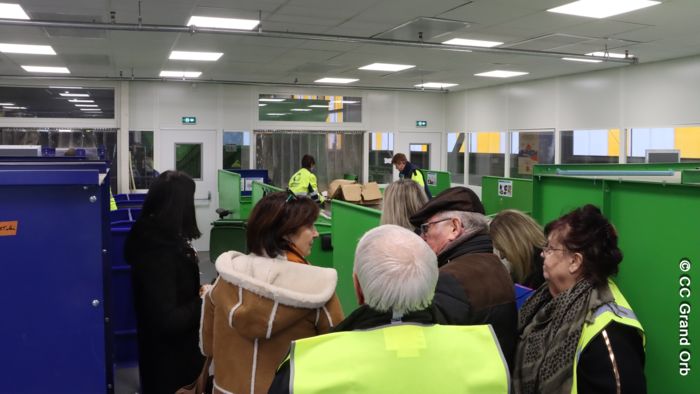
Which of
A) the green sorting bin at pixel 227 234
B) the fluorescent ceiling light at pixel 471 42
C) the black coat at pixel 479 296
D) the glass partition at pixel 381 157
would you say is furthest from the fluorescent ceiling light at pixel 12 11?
the glass partition at pixel 381 157

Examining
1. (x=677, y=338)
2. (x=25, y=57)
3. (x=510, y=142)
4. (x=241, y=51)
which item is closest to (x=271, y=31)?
(x=241, y=51)

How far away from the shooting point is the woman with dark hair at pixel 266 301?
5.25 feet

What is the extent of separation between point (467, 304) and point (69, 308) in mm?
1178

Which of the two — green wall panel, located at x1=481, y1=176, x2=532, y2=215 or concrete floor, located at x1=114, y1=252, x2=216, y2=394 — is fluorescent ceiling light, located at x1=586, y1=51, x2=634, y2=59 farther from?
concrete floor, located at x1=114, y1=252, x2=216, y2=394

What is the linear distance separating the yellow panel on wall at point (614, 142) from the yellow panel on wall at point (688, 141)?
34.6 inches

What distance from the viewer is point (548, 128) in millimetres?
9789

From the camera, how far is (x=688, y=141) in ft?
25.3

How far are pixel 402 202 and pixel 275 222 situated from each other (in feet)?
2.65

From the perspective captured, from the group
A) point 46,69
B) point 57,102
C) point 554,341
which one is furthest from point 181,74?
point 554,341

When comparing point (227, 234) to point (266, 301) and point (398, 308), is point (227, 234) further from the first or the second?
point (398, 308)

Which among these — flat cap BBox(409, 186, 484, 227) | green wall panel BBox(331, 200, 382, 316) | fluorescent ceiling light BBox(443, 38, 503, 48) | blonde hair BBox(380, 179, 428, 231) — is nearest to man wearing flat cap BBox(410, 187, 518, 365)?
flat cap BBox(409, 186, 484, 227)

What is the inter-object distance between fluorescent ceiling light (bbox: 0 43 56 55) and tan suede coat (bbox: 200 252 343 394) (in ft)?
21.5

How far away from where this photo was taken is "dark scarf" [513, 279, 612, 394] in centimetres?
157

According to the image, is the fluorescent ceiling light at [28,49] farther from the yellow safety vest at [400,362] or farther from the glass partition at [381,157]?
the yellow safety vest at [400,362]
